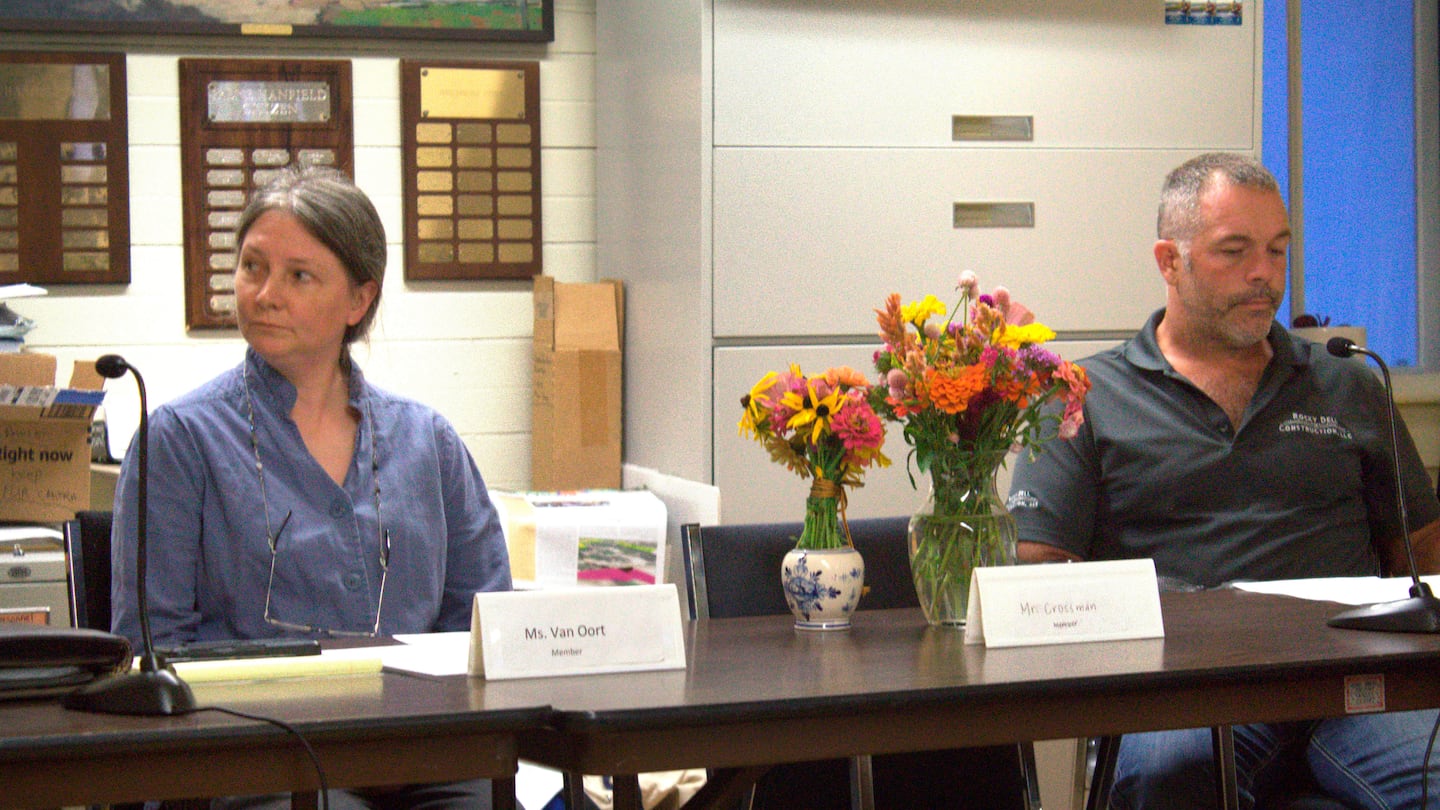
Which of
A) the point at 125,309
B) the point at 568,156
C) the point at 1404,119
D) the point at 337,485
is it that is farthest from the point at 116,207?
the point at 1404,119

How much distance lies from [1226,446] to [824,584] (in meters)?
0.93

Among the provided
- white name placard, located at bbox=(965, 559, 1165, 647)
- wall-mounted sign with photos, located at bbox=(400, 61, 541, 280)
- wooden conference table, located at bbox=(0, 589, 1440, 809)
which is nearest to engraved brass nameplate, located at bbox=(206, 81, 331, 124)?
wall-mounted sign with photos, located at bbox=(400, 61, 541, 280)

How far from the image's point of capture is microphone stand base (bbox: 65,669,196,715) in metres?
1.25

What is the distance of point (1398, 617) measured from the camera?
5.54 feet

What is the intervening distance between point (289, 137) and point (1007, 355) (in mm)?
2225

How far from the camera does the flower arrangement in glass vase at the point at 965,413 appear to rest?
5.86 feet

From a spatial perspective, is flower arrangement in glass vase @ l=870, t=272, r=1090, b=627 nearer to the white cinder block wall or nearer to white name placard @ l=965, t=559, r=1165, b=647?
white name placard @ l=965, t=559, r=1165, b=647

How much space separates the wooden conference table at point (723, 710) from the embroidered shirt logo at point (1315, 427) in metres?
0.84

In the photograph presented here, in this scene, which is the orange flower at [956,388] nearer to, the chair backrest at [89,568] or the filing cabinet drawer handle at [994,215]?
the chair backrest at [89,568]

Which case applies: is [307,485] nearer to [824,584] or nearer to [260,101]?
[824,584]

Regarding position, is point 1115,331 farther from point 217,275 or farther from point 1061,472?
point 217,275

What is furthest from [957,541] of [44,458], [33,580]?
[44,458]

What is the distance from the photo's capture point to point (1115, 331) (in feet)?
10.7

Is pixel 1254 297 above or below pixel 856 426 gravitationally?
above
